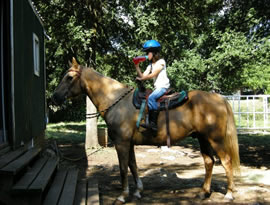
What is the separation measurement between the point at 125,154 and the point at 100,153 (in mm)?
6379

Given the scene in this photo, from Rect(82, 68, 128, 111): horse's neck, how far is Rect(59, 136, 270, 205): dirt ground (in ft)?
5.49

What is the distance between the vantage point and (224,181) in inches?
288

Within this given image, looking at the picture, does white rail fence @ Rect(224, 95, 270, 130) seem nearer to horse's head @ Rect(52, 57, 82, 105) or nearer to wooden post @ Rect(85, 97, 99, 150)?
wooden post @ Rect(85, 97, 99, 150)

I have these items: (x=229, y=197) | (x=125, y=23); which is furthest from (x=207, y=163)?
(x=125, y=23)

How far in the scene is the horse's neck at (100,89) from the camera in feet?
19.2

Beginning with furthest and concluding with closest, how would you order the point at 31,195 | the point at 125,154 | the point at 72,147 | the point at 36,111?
the point at 72,147 → the point at 36,111 → the point at 125,154 → the point at 31,195

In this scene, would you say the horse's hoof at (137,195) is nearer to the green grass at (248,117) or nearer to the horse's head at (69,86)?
the horse's head at (69,86)

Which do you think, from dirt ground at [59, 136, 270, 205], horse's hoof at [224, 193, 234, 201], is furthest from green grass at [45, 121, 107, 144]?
horse's hoof at [224, 193, 234, 201]

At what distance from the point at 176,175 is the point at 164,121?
2.77m

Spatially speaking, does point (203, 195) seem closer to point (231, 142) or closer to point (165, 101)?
point (231, 142)

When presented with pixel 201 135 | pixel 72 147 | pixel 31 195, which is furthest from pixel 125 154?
pixel 72 147

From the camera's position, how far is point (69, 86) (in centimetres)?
580

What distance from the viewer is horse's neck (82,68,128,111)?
5.85 metres

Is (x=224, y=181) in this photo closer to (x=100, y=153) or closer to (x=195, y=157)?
(x=195, y=157)
